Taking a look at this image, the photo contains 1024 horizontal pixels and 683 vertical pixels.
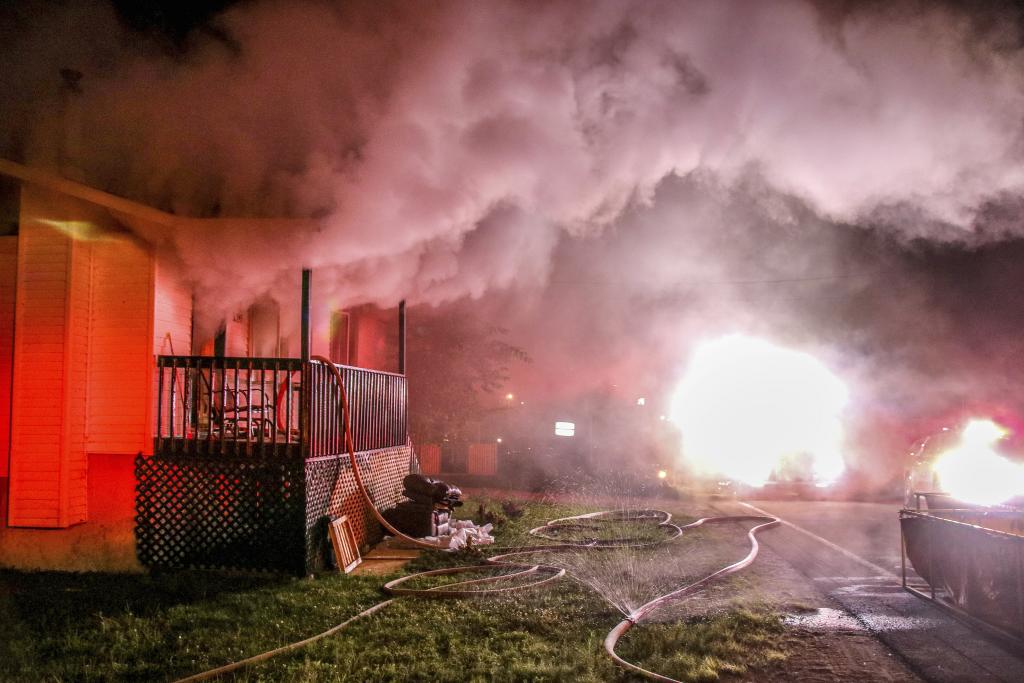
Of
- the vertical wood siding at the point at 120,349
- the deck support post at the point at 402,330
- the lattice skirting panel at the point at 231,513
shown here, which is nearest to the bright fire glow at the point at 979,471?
the lattice skirting panel at the point at 231,513

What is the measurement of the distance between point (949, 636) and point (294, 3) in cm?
1196

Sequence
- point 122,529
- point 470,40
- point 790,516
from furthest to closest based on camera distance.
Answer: point 790,516, point 470,40, point 122,529

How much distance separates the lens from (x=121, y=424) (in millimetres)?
9273

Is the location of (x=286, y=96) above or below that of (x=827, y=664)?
above

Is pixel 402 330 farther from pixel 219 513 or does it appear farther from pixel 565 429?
pixel 565 429

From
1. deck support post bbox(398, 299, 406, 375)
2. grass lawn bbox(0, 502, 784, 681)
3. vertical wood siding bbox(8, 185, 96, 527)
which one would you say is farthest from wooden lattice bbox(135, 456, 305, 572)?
deck support post bbox(398, 299, 406, 375)

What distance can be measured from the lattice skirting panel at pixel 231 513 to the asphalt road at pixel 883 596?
6.13 meters

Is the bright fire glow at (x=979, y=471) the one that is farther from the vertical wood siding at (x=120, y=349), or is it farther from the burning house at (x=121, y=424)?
the vertical wood siding at (x=120, y=349)

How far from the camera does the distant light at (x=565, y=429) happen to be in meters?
27.7

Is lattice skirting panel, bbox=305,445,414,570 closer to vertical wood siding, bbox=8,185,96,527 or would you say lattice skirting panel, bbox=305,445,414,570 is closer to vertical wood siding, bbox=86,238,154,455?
vertical wood siding, bbox=86,238,154,455

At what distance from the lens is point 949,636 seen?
639cm

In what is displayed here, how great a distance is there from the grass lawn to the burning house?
77cm

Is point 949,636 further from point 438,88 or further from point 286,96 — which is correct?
point 286,96

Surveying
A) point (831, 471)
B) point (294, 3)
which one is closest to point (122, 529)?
point (294, 3)
